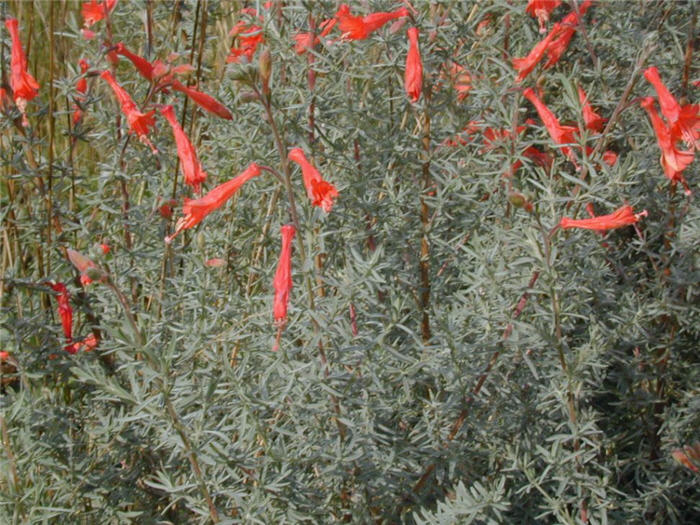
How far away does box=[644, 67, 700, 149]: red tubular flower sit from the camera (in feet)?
8.18

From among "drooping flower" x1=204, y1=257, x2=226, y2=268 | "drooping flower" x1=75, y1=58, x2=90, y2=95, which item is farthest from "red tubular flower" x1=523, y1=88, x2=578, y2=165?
"drooping flower" x1=75, y1=58, x2=90, y2=95

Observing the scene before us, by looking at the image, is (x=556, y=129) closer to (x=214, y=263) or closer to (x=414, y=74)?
(x=414, y=74)

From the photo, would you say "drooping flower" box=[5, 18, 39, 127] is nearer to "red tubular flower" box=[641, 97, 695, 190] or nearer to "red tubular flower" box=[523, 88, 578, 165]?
"red tubular flower" box=[523, 88, 578, 165]

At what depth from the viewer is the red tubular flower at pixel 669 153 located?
7.93 feet

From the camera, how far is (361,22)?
239 cm

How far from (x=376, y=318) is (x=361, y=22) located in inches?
32.0

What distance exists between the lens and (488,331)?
94.0 inches

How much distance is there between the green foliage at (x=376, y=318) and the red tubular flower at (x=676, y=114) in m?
0.08

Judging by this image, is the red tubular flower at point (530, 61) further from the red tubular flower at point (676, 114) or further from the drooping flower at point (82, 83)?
the drooping flower at point (82, 83)

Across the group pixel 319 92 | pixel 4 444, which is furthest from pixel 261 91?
pixel 4 444

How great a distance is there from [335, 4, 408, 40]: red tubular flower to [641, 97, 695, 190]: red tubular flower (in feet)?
2.41

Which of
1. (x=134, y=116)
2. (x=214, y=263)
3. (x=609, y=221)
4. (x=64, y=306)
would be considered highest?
(x=609, y=221)

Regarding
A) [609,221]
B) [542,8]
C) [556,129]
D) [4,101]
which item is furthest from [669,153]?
[4,101]

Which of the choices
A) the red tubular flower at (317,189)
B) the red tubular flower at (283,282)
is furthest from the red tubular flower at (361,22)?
the red tubular flower at (283,282)
